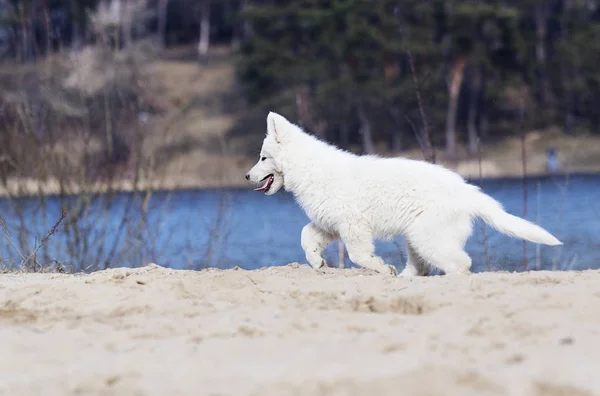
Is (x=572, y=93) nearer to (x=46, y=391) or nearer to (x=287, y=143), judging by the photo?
(x=287, y=143)

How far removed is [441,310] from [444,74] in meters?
37.9

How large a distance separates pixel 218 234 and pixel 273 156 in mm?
3047

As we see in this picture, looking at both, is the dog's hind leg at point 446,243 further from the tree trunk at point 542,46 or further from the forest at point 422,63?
the tree trunk at point 542,46

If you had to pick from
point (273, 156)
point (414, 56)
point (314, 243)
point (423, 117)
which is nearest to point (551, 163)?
point (414, 56)

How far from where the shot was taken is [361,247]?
776 cm

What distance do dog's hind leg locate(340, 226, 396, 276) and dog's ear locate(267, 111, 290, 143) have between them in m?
1.26

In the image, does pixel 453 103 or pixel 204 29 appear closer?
pixel 453 103

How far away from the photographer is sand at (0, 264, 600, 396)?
3895mm

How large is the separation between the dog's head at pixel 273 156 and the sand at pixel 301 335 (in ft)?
6.64

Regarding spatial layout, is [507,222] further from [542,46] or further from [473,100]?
[542,46]

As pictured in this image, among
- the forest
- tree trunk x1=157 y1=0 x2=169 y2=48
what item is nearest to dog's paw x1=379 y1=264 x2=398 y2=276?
the forest

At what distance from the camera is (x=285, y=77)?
42.5 meters

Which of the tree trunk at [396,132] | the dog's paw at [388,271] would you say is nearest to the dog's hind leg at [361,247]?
the dog's paw at [388,271]

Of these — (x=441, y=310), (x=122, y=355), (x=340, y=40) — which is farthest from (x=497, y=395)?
(x=340, y=40)
